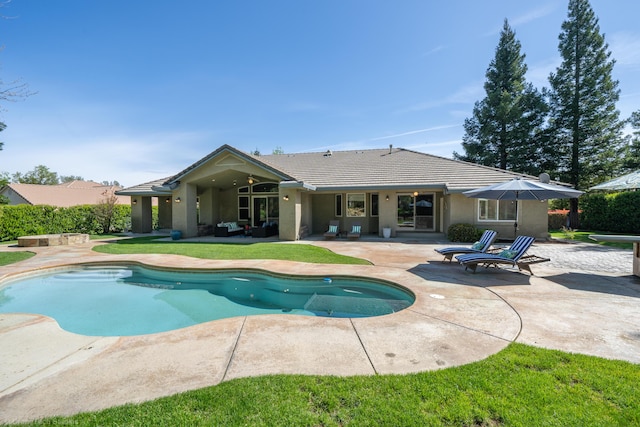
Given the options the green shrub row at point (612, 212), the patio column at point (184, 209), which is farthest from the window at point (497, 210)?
the patio column at point (184, 209)

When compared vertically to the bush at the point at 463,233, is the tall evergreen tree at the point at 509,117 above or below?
above

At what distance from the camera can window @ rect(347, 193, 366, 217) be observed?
18.5 metres

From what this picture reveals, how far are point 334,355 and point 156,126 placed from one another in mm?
23194

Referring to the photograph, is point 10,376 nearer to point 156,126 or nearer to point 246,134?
point 156,126

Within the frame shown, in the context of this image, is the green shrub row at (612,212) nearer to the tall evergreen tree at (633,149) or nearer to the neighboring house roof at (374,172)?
the neighboring house roof at (374,172)

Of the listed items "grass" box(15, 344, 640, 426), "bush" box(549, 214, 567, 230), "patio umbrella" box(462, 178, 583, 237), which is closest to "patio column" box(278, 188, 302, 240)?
"patio umbrella" box(462, 178, 583, 237)

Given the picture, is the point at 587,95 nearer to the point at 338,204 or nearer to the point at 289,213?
the point at 338,204

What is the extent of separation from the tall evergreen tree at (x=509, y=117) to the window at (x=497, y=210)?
1601cm

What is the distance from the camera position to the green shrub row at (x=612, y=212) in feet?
57.7

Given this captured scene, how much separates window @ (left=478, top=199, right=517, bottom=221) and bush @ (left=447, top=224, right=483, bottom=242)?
148 cm

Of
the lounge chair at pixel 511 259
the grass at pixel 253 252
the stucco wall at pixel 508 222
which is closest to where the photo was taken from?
the lounge chair at pixel 511 259

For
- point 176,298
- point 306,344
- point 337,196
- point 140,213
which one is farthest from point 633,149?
point 140,213

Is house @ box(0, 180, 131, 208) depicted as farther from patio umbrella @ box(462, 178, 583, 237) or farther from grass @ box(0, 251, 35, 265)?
patio umbrella @ box(462, 178, 583, 237)

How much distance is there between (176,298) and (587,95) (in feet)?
111
